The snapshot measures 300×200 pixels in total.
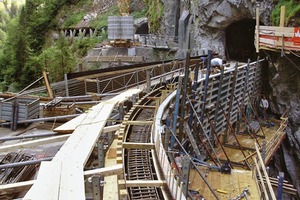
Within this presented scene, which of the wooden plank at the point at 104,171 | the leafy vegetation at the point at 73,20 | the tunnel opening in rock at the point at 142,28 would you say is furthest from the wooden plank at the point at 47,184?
the leafy vegetation at the point at 73,20

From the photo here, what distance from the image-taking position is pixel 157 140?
8391 millimetres

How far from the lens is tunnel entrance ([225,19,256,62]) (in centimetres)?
3212

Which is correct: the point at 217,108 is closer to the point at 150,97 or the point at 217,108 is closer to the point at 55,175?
the point at 150,97

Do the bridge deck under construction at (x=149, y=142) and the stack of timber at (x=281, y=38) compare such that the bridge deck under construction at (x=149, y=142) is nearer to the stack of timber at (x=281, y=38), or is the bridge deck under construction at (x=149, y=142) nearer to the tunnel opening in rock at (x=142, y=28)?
the stack of timber at (x=281, y=38)

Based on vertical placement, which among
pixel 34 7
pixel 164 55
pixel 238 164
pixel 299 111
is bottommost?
pixel 238 164

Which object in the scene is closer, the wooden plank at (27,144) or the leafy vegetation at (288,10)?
the wooden plank at (27,144)

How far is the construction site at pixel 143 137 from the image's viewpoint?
6.14 meters

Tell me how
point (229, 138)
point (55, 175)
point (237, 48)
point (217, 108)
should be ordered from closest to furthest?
point (55, 175) < point (217, 108) < point (229, 138) < point (237, 48)

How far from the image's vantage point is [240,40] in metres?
33.2

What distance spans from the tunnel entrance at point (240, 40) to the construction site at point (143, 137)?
7.03m

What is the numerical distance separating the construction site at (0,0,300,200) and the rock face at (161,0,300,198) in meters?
1.01

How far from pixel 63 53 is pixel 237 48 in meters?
17.1

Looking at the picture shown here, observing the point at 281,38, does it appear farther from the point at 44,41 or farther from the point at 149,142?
→ the point at 44,41

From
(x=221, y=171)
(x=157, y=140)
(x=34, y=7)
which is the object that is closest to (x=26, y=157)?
(x=157, y=140)
